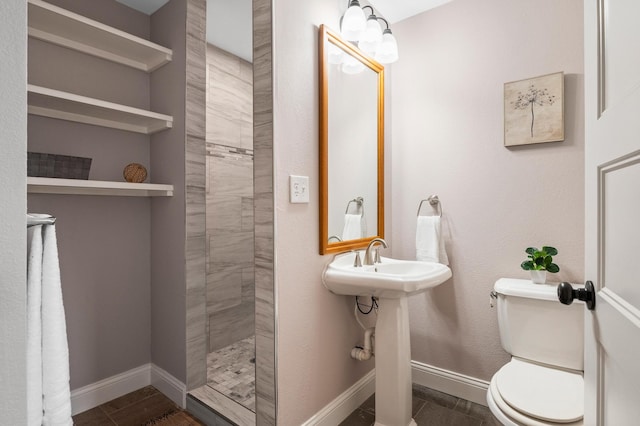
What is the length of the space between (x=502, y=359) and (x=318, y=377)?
1069 millimetres

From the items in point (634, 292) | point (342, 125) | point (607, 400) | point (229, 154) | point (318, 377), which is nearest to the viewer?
point (634, 292)

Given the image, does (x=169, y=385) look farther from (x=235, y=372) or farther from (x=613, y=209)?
(x=613, y=209)

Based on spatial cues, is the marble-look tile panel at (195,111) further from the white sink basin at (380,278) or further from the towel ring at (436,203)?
the towel ring at (436,203)

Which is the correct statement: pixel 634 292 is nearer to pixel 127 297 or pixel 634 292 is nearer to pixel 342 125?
pixel 342 125

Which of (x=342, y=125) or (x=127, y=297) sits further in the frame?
(x=127, y=297)

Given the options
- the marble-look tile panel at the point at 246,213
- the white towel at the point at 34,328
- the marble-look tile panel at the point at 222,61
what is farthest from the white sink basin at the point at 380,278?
the marble-look tile panel at the point at 222,61

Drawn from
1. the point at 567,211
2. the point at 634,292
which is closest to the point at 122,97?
the point at 634,292

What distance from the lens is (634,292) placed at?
567mm

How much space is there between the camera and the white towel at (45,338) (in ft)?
2.32

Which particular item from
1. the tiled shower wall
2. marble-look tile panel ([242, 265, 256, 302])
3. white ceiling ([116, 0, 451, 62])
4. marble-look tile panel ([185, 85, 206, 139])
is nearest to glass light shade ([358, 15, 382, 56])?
white ceiling ([116, 0, 451, 62])

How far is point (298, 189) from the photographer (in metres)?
1.56

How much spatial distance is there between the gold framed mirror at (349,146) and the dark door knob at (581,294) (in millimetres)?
1044

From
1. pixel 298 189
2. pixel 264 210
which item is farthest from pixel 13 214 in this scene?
pixel 298 189

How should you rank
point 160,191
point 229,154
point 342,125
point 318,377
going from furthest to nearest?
point 229,154
point 160,191
point 342,125
point 318,377
